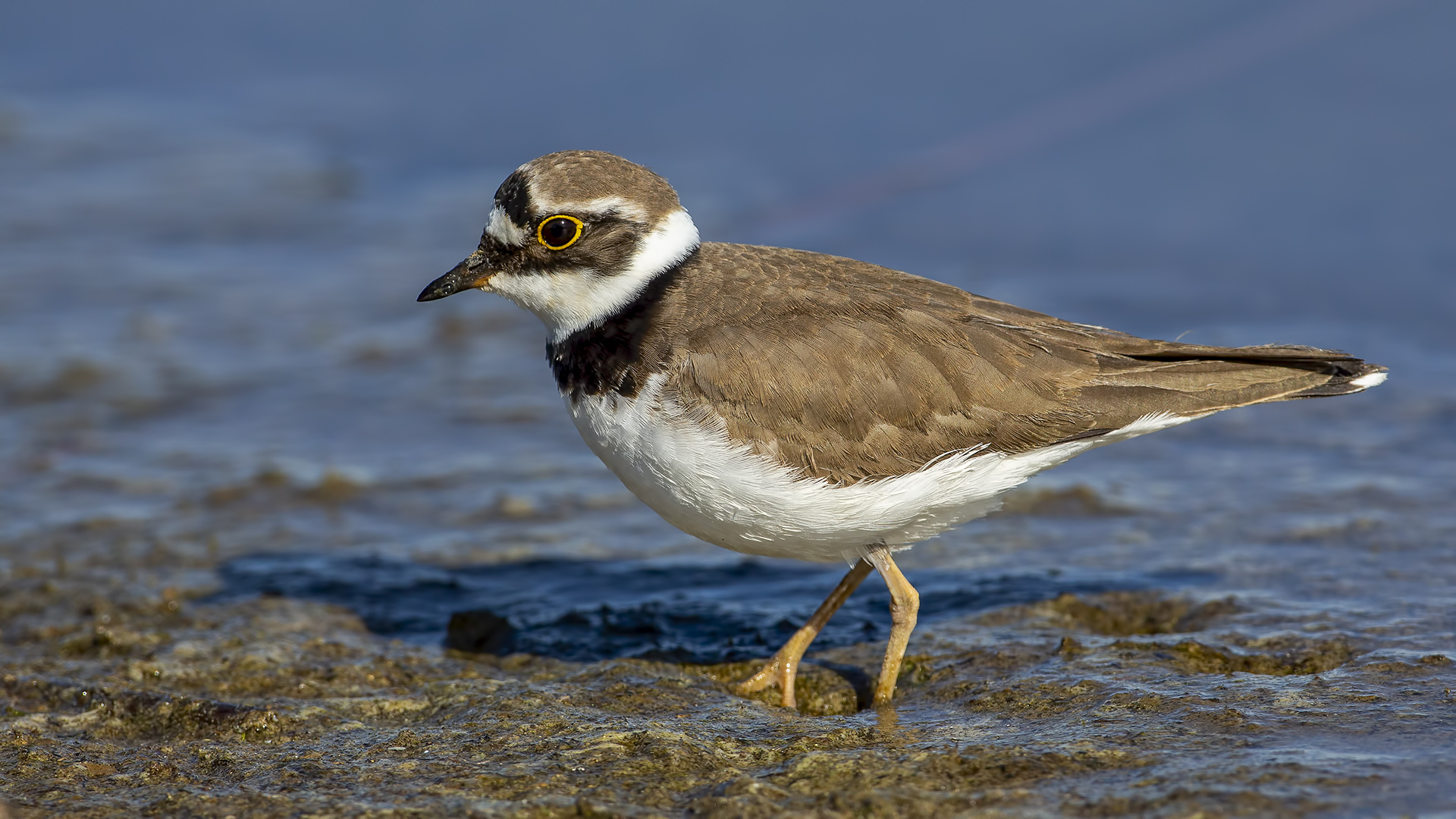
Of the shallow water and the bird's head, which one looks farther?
the bird's head

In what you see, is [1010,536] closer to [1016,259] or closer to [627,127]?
[1016,259]

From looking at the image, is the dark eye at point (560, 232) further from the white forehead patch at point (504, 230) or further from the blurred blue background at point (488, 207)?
the blurred blue background at point (488, 207)

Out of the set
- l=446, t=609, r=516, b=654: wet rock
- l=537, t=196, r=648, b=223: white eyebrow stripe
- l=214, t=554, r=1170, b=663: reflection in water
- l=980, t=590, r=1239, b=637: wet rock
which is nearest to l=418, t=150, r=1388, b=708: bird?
l=537, t=196, r=648, b=223: white eyebrow stripe

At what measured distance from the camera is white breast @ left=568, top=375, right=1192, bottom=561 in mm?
5438

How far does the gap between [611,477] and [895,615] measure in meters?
3.05

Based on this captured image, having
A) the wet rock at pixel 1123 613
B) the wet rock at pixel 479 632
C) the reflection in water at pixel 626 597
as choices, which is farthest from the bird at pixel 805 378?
the wet rock at pixel 479 632

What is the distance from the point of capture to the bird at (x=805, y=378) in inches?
217

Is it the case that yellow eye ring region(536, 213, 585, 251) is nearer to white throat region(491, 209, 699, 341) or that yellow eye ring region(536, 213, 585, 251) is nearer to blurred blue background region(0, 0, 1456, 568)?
white throat region(491, 209, 699, 341)

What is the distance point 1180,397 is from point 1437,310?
5138 mm

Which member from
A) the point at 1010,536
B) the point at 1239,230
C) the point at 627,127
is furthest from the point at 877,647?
the point at 627,127

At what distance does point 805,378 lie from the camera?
554 centimetres

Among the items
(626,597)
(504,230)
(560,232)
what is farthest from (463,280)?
(626,597)

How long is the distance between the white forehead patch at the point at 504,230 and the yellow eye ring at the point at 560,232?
0.27 feet

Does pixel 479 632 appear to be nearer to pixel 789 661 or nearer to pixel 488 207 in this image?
pixel 789 661
